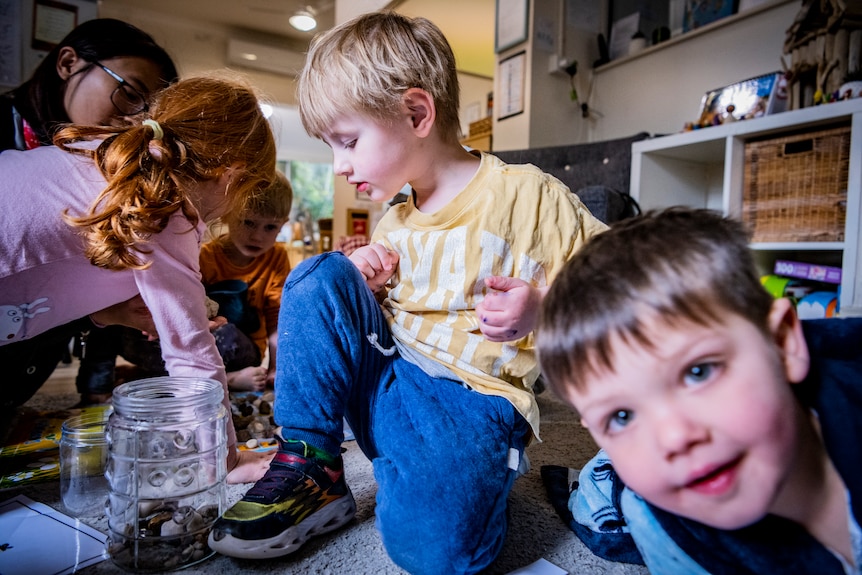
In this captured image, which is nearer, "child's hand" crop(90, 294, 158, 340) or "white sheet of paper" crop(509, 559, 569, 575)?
"white sheet of paper" crop(509, 559, 569, 575)

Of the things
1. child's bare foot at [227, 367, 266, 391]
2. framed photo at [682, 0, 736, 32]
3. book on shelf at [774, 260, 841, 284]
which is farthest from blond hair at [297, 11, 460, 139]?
framed photo at [682, 0, 736, 32]

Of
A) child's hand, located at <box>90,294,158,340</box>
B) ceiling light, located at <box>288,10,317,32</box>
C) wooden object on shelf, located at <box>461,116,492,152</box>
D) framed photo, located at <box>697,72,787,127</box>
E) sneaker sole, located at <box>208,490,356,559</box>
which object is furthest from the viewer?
ceiling light, located at <box>288,10,317,32</box>

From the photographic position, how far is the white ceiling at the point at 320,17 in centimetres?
303

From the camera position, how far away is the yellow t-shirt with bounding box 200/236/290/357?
1.56 metres

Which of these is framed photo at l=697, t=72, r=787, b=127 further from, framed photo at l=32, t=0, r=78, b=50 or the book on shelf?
framed photo at l=32, t=0, r=78, b=50

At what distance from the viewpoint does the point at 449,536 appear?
56cm

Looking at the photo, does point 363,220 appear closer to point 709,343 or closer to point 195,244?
point 195,244

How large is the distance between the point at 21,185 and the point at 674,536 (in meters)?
0.93

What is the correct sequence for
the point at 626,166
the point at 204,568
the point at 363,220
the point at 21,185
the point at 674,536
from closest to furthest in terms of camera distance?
1. the point at 674,536
2. the point at 204,568
3. the point at 21,185
4. the point at 626,166
5. the point at 363,220

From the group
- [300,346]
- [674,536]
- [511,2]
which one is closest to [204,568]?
[300,346]

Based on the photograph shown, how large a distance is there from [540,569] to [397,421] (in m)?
0.24

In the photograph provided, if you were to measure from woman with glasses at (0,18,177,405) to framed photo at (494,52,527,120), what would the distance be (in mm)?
1576

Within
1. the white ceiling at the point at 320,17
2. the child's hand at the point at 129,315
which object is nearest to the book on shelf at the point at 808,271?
the child's hand at the point at 129,315

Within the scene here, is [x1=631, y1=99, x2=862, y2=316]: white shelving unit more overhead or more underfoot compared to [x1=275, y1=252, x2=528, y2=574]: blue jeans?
more overhead
